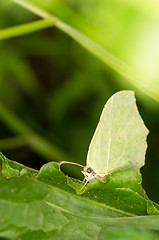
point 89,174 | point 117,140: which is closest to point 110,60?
point 117,140

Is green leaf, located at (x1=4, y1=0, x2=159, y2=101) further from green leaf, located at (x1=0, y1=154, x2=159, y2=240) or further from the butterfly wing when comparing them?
green leaf, located at (x1=0, y1=154, x2=159, y2=240)

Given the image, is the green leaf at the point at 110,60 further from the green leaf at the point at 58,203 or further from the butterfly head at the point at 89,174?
the green leaf at the point at 58,203

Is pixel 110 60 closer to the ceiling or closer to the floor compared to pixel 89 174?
closer to the ceiling

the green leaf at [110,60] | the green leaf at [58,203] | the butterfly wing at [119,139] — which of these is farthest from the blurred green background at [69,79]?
the green leaf at [58,203]

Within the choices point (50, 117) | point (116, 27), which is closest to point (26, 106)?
point (50, 117)

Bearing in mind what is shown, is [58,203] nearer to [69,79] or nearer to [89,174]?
[89,174]

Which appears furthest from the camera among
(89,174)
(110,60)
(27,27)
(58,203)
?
(27,27)
